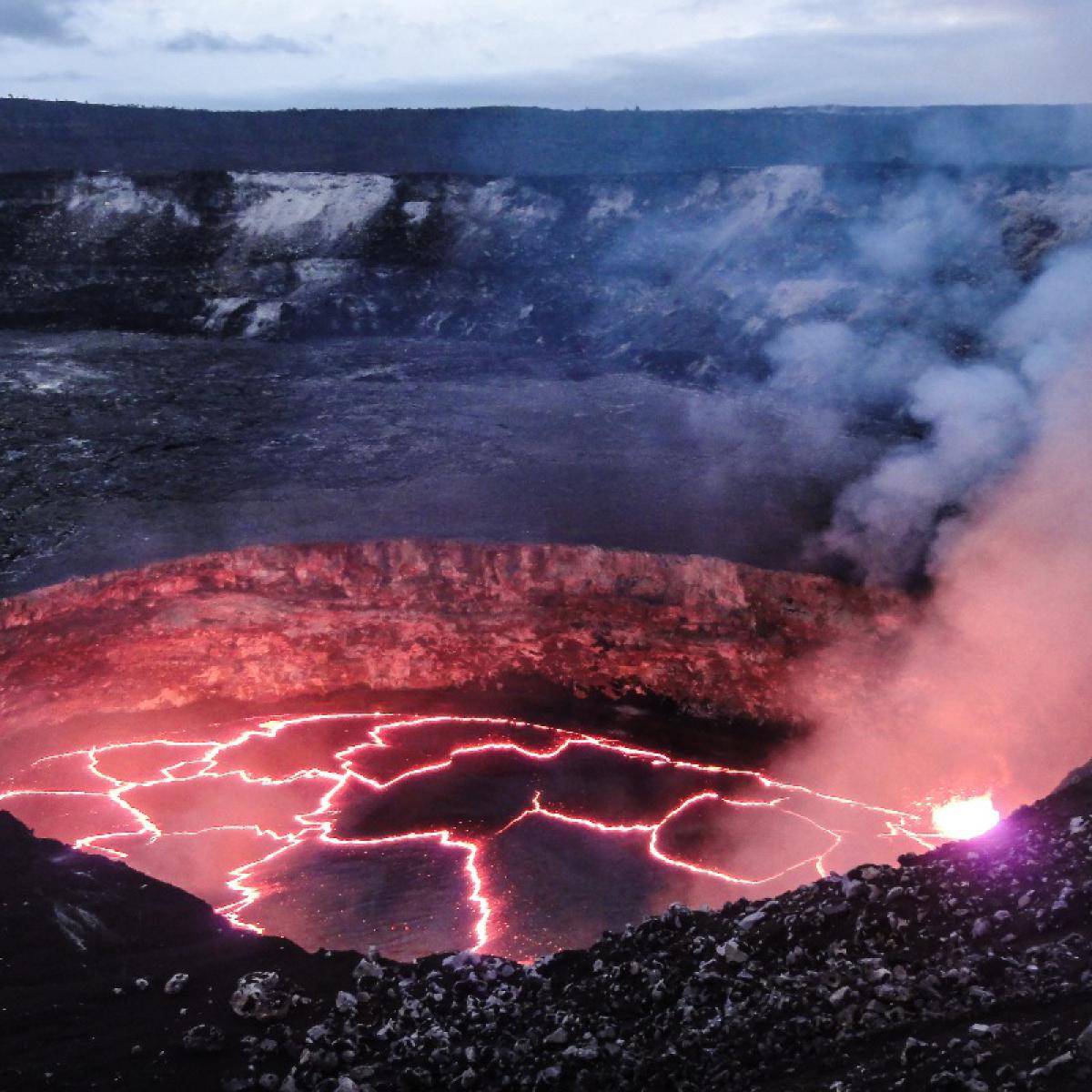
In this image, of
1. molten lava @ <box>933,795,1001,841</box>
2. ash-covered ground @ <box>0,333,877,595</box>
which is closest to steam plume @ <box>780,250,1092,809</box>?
molten lava @ <box>933,795,1001,841</box>

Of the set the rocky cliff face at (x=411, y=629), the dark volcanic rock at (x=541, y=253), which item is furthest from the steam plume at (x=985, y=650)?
the dark volcanic rock at (x=541, y=253)

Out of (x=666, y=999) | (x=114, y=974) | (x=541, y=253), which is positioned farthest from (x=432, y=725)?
(x=541, y=253)

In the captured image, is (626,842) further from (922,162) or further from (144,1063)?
(922,162)

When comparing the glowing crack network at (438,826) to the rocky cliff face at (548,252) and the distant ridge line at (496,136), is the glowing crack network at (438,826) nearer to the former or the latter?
the rocky cliff face at (548,252)

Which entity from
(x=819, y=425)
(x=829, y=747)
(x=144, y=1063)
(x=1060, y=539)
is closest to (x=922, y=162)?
(x=819, y=425)

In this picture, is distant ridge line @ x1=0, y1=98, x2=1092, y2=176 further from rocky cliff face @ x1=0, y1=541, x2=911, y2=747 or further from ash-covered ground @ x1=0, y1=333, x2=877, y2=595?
rocky cliff face @ x1=0, y1=541, x2=911, y2=747

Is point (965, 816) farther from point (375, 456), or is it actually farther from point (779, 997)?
point (375, 456)
